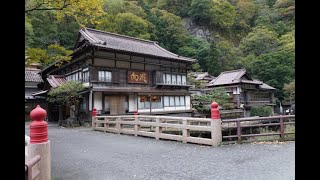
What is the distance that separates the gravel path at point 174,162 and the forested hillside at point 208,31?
46.7 ft

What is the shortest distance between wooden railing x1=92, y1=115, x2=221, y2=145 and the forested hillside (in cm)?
955

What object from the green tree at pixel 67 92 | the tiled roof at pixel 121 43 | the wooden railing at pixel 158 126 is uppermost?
the tiled roof at pixel 121 43

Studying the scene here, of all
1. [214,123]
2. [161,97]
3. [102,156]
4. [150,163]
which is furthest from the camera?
[161,97]

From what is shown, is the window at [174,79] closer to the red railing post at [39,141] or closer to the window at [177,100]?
the window at [177,100]

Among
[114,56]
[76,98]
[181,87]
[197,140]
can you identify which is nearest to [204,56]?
[181,87]

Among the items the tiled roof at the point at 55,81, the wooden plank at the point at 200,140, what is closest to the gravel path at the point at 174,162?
the wooden plank at the point at 200,140

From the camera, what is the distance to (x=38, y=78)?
94.9ft

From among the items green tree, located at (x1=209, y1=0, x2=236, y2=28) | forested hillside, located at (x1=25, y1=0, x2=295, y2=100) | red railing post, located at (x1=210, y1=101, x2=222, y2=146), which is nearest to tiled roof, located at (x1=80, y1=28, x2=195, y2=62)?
forested hillside, located at (x1=25, y1=0, x2=295, y2=100)

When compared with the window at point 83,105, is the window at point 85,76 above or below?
above

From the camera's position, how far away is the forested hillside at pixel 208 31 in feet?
112

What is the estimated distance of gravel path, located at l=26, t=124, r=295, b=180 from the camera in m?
5.31

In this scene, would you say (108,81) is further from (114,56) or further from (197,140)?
(197,140)

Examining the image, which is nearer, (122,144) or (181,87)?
(122,144)

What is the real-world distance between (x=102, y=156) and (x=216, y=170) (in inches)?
145
